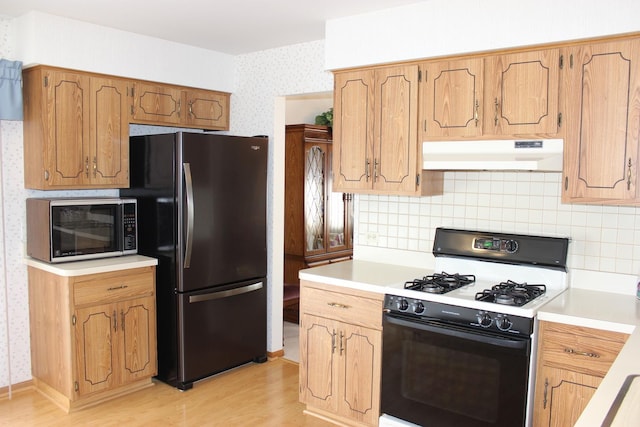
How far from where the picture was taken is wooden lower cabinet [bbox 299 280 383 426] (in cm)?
304

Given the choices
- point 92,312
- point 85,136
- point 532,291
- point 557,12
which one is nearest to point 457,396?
point 532,291

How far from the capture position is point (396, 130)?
126 inches

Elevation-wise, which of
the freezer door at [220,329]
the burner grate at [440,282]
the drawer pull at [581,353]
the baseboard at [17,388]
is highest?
the burner grate at [440,282]

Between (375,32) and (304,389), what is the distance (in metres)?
2.15

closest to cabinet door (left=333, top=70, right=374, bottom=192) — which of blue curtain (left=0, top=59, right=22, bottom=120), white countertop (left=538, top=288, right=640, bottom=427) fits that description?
white countertop (left=538, top=288, right=640, bottom=427)

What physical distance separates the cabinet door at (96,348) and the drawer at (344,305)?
1.25 meters

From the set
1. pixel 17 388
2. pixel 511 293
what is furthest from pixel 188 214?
pixel 511 293

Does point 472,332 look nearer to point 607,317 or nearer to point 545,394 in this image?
point 545,394

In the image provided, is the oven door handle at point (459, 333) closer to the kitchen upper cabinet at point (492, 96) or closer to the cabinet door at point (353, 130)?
the cabinet door at point (353, 130)

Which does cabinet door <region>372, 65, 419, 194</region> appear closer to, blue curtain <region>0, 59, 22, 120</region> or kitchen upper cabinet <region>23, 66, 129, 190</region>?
kitchen upper cabinet <region>23, 66, 129, 190</region>

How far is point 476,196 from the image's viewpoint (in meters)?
3.26

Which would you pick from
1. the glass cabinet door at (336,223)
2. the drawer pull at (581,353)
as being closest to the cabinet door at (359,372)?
the drawer pull at (581,353)

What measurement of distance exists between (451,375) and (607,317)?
754 mm

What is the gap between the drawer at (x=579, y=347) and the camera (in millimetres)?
2352
